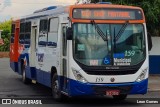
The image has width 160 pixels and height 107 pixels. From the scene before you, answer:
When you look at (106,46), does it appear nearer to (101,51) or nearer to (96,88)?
(101,51)

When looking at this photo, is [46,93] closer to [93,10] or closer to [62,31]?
[62,31]

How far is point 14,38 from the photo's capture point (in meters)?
22.7

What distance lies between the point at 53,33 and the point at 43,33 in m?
1.44

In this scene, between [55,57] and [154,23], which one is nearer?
[55,57]

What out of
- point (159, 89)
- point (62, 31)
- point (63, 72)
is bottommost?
point (159, 89)

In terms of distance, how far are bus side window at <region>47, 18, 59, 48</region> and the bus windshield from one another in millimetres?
1620

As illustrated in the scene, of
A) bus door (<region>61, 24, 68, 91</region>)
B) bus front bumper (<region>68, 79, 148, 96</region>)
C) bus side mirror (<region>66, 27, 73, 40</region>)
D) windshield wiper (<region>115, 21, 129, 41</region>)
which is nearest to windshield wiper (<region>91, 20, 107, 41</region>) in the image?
windshield wiper (<region>115, 21, 129, 41</region>)

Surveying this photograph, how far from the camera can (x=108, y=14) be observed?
1323 centimetres

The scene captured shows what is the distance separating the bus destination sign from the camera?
13102 millimetres

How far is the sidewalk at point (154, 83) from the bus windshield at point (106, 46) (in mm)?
5733

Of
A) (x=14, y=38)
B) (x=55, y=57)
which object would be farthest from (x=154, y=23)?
(x=55, y=57)

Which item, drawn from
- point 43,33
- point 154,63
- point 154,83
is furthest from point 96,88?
point 154,63

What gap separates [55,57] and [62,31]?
3.11 feet

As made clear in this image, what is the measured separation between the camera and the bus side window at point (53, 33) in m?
14.5
